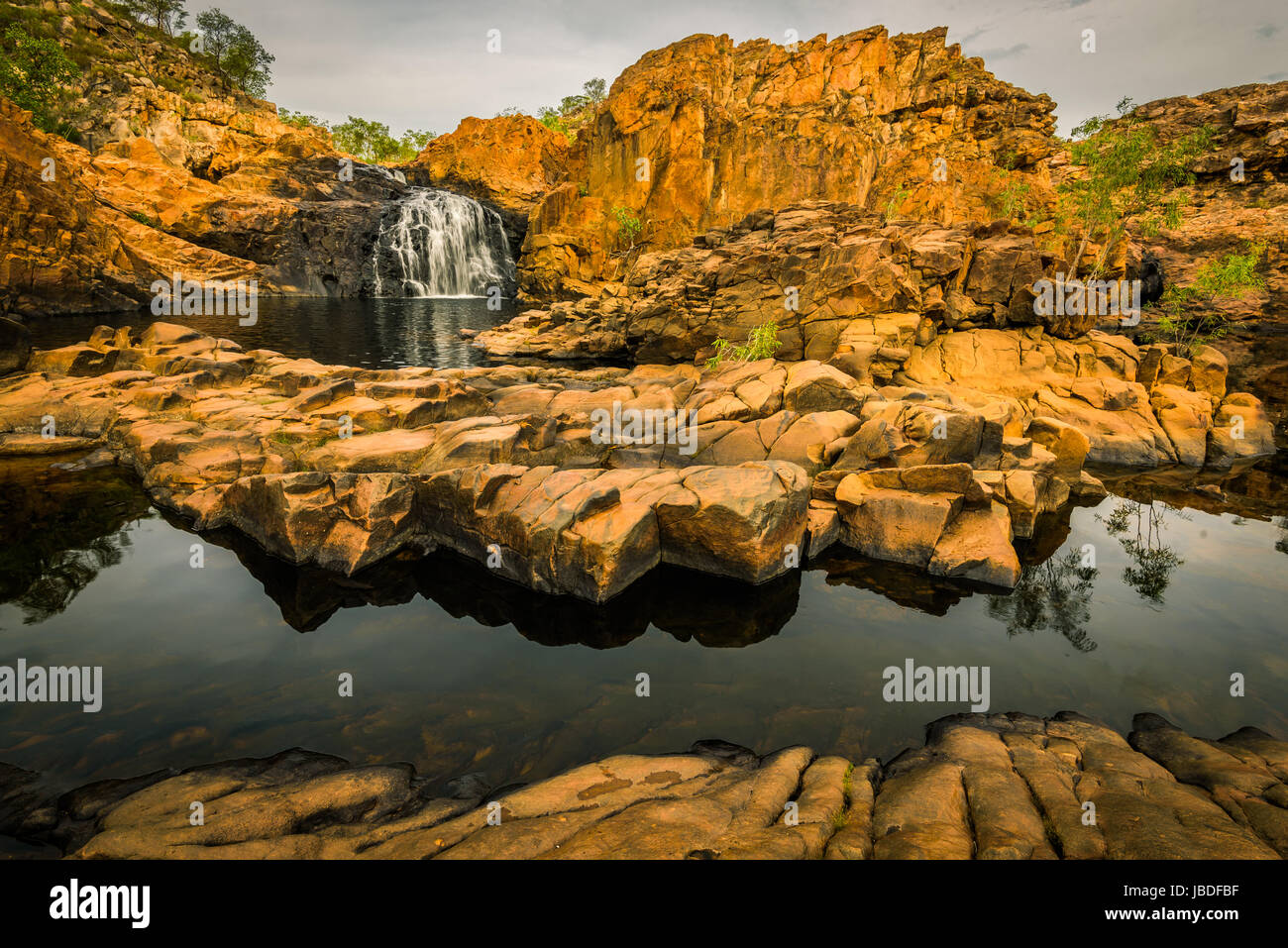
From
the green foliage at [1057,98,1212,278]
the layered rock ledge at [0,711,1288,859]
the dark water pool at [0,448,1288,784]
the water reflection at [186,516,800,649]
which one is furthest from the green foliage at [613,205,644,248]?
the layered rock ledge at [0,711,1288,859]

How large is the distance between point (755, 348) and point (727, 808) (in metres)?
21.0

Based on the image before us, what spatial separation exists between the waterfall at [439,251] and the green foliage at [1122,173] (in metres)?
52.3

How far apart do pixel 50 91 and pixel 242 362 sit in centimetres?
6200

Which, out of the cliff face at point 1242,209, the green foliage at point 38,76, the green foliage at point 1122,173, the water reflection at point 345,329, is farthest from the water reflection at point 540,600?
the green foliage at point 38,76

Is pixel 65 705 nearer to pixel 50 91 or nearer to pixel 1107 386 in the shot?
pixel 1107 386

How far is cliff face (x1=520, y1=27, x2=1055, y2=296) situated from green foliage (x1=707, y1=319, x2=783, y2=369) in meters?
32.4

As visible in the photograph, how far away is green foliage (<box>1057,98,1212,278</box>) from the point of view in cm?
2539

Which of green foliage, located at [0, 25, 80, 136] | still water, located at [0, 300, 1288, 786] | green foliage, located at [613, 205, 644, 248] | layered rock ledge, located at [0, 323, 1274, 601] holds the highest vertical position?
green foliage, located at [0, 25, 80, 136]

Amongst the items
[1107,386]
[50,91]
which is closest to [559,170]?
[50,91]

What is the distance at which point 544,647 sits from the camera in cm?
909

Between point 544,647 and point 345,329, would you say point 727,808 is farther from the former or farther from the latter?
point 345,329

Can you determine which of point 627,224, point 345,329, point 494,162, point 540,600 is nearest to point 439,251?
point 627,224

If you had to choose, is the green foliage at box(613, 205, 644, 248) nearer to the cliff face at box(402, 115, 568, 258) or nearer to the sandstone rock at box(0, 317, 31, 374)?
the cliff face at box(402, 115, 568, 258)

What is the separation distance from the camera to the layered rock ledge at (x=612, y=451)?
1091 centimetres
